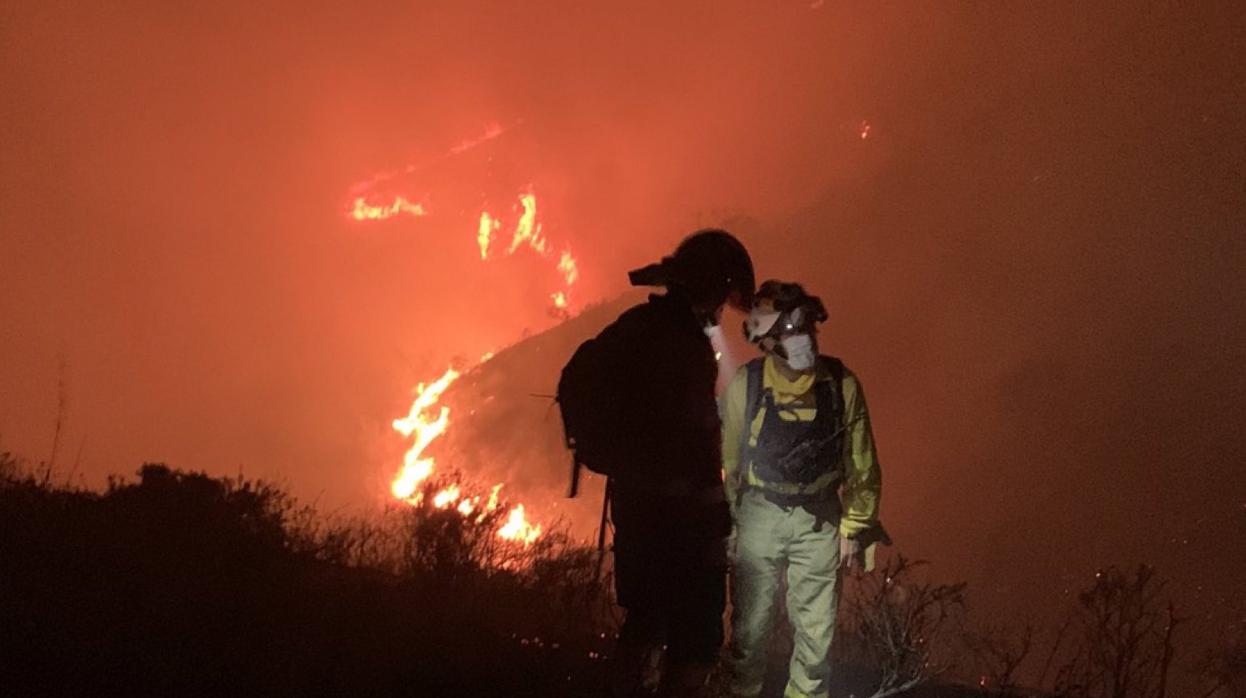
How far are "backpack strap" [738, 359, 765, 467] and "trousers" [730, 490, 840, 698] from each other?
0.65 ft

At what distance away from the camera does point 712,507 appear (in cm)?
313

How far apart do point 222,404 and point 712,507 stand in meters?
75.7

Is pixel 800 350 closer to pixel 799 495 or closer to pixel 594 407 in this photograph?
pixel 799 495

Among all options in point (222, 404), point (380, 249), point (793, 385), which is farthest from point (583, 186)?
point (793, 385)

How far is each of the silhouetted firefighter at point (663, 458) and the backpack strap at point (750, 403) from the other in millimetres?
701

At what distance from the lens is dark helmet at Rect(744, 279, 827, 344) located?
3652mm

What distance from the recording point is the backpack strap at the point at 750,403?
386 cm

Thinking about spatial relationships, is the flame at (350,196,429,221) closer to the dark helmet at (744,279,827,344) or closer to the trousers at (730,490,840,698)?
the dark helmet at (744,279,827,344)

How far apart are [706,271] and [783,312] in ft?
1.93

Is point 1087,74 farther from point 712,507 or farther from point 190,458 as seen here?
point 190,458

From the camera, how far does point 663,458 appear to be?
10.0ft

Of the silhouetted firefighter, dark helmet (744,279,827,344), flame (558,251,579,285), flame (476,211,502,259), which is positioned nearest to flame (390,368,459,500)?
flame (558,251,579,285)

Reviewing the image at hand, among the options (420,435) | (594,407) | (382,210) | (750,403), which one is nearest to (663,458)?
(594,407)

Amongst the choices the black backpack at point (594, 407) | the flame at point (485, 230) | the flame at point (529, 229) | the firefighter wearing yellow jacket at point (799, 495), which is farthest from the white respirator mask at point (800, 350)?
the flame at point (485, 230)
